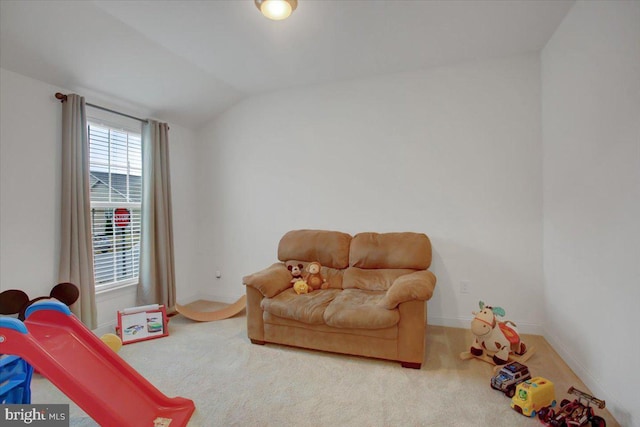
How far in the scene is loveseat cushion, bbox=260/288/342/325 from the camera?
2.46 meters

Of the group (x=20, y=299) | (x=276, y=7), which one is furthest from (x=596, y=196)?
(x=20, y=299)

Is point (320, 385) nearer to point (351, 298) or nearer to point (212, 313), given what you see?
point (351, 298)

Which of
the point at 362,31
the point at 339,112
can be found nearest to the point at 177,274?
the point at 339,112

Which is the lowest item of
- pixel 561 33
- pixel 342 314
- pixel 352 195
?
pixel 342 314

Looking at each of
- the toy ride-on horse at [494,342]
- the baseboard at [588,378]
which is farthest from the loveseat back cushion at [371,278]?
the baseboard at [588,378]

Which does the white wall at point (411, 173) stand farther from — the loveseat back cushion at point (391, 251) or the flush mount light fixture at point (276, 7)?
the flush mount light fixture at point (276, 7)

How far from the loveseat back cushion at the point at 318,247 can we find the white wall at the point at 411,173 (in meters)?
0.28

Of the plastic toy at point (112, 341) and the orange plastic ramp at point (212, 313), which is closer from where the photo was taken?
the plastic toy at point (112, 341)

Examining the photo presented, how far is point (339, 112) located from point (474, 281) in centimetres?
222

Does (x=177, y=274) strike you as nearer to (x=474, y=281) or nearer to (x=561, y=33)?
(x=474, y=281)

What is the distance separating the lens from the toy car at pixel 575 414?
1.59 m

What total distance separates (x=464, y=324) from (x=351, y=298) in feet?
4.20

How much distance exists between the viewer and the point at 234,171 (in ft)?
12.8

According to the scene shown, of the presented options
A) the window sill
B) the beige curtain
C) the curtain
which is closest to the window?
the window sill
